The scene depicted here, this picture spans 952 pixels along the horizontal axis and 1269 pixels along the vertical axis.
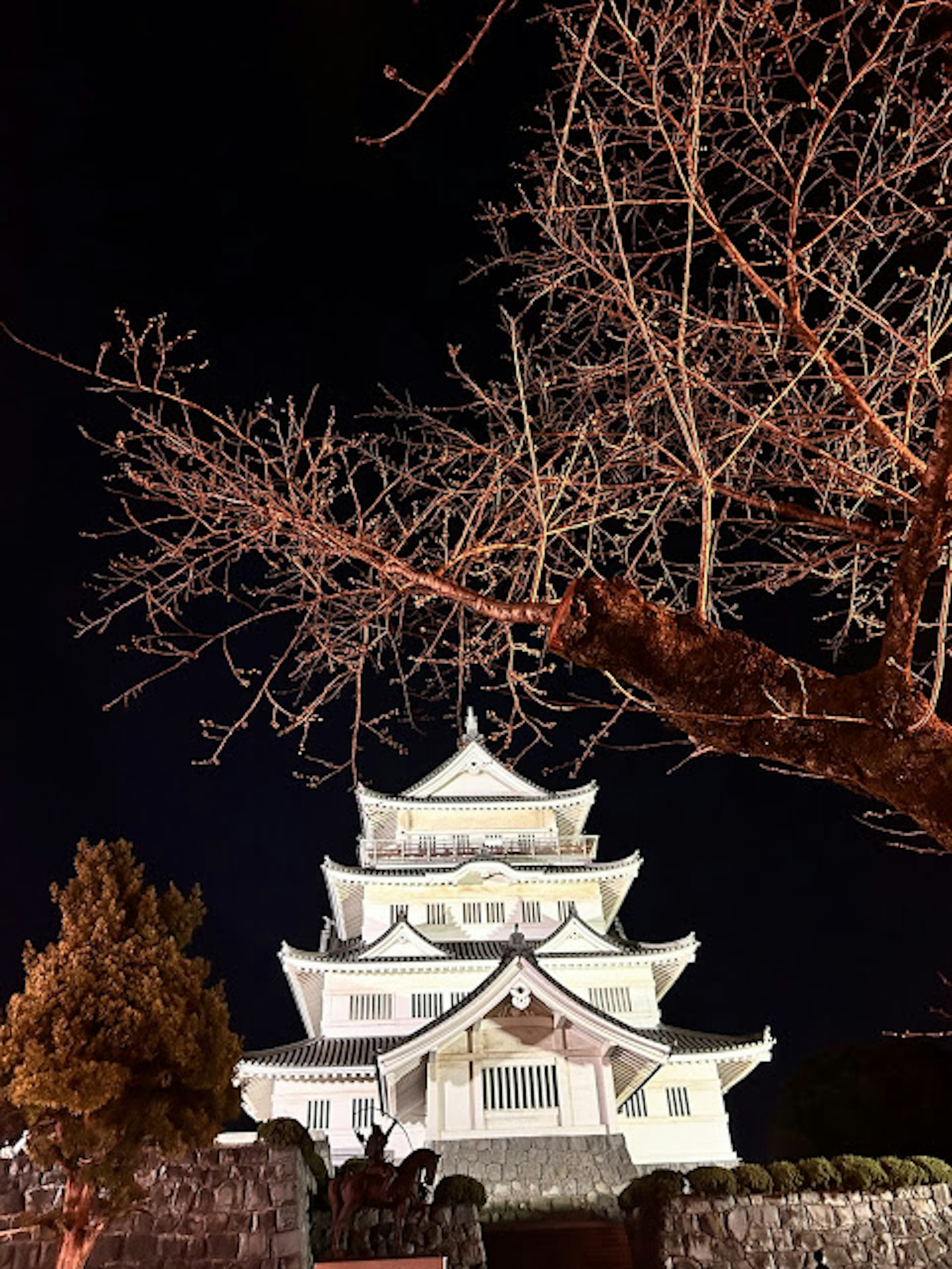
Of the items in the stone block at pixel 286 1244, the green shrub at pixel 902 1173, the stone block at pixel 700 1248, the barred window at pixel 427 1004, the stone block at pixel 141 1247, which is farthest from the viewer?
the barred window at pixel 427 1004

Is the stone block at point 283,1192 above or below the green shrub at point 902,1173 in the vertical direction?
above

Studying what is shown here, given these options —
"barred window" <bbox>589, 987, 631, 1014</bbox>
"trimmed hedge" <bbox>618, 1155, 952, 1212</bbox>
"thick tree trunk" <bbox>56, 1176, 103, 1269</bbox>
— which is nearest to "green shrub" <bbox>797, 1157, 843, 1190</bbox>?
"trimmed hedge" <bbox>618, 1155, 952, 1212</bbox>

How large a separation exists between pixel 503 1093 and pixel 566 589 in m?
15.0

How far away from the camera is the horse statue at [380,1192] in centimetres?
1098

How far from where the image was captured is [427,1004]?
21.2 metres

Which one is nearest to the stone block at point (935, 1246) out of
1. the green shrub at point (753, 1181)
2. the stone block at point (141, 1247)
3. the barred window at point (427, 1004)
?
the green shrub at point (753, 1181)

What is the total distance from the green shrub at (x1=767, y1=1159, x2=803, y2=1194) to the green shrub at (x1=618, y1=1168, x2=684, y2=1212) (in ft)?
4.25

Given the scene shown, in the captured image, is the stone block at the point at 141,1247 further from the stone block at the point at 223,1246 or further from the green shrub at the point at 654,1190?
the green shrub at the point at 654,1190

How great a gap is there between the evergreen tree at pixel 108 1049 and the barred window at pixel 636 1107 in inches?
514

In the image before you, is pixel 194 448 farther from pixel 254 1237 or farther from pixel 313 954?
pixel 313 954

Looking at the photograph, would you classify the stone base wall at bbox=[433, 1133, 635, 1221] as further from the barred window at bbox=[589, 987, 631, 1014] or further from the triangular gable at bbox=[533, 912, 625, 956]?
the triangular gable at bbox=[533, 912, 625, 956]

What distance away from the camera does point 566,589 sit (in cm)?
436

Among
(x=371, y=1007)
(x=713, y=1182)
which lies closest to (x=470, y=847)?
(x=371, y=1007)

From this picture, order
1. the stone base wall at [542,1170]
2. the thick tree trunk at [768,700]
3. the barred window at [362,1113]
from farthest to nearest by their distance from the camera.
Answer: the barred window at [362,1113], the stone base wall at [542,1170], the thick tree trunk at [768,700]
